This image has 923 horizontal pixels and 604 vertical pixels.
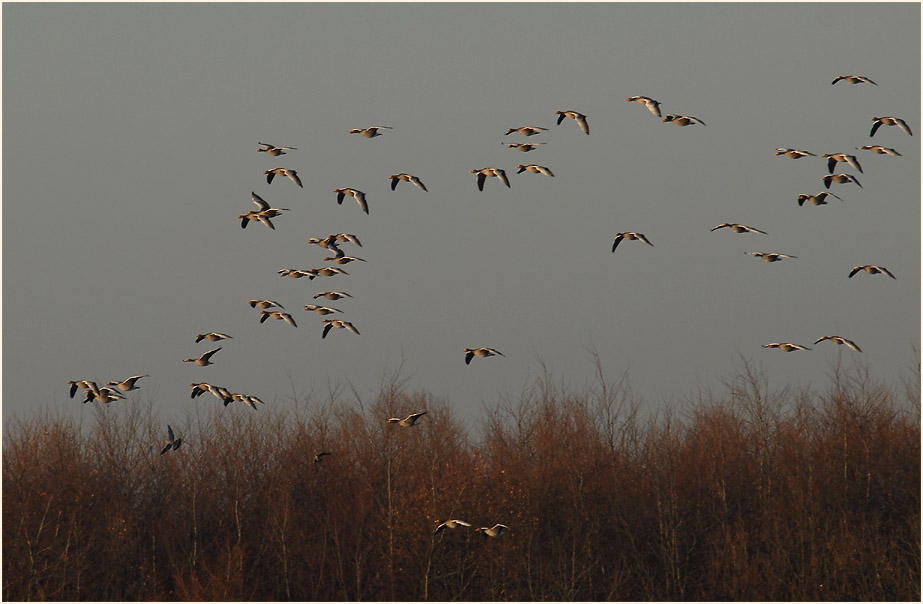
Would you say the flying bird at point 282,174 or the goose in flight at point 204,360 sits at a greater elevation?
the flying bird at point 282,174

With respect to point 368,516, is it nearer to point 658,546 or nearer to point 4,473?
point 658,546

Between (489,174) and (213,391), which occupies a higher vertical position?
(489,174)

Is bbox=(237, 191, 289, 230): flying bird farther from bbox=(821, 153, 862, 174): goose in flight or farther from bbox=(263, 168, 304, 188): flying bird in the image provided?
bbox=(821, 153, 862, 174): goose in flight

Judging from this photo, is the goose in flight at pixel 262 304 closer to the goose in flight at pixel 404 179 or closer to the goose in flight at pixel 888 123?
the goose in flight at pixel 404 179

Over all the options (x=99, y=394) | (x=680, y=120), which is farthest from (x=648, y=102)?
(x=99, y=394)

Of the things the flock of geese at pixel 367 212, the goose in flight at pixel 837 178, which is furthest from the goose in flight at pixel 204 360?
the goose in flight at pixel 837 178

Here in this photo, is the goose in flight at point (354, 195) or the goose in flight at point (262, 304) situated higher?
the goose in flight at point (354, 195)

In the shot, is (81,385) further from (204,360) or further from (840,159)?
(840,159)

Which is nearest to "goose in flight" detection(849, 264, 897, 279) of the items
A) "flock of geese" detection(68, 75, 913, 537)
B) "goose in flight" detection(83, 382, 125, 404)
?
"flock of geese" detection(68, 75, 913, 537)

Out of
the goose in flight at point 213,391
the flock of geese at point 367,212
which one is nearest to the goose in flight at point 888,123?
the flock of geese at point 367,212

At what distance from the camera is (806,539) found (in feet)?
141

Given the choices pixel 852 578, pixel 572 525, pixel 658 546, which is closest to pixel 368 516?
pixel 572 525

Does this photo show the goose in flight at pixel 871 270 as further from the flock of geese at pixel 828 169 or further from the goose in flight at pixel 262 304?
the goose in flight at pixel 262 304

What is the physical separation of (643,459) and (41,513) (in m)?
24.9
